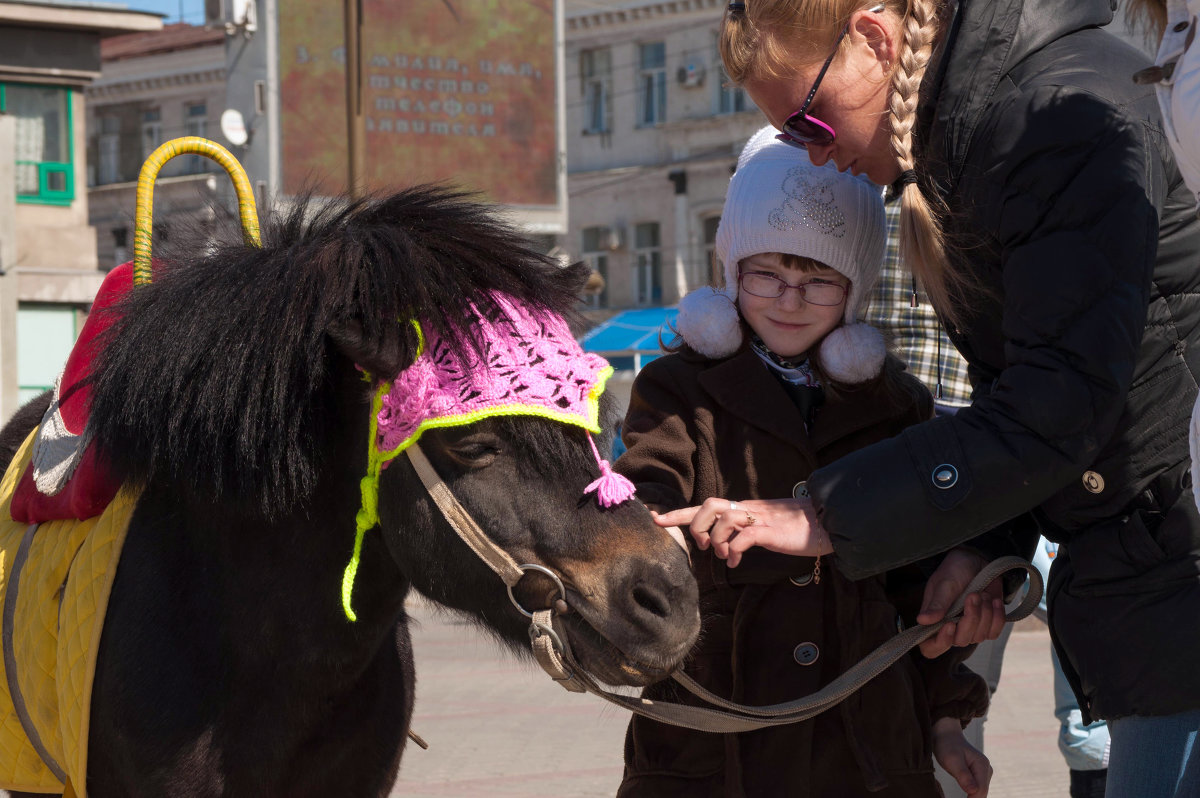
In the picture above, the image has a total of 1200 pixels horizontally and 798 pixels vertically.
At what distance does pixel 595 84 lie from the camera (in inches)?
1145

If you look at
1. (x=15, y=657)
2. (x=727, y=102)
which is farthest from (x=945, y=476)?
(x=727, y=102)

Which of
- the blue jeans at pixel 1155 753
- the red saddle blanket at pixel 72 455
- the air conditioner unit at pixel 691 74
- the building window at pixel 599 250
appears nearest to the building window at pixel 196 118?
the building window at pixel 599 250

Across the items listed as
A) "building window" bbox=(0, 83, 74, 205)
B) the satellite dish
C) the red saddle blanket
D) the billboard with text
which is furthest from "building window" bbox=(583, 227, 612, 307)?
the red saddle blanket

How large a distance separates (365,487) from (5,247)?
17.0 m

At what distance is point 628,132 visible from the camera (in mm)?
28328

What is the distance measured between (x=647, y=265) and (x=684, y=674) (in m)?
25.9

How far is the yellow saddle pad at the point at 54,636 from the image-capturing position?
95.8 inches

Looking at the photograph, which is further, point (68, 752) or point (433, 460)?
point (68, 752)

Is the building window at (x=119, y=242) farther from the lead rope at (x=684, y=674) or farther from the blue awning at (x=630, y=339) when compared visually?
the lead rope at (x=684, y=674)

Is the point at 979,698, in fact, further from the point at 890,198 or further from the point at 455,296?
the point at 455,296

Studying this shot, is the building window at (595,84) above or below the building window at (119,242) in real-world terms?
above

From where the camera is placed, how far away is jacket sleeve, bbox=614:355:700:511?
2.31 metres

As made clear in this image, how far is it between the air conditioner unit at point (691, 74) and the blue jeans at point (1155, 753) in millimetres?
25984

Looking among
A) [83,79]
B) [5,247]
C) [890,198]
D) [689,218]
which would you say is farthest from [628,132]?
[890,198]
